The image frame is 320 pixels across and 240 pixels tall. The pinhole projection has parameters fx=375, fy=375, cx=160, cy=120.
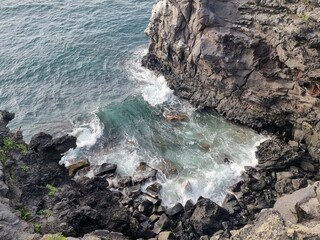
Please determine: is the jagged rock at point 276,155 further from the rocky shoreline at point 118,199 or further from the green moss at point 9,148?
the green moss at point 9,148

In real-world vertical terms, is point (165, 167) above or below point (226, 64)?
below

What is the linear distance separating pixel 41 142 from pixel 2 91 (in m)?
18.1

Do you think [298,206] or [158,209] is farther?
[158,209]

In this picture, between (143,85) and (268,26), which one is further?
(143,85)

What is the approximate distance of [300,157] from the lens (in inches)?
1357

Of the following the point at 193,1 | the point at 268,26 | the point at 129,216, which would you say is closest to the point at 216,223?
the point at 129,216

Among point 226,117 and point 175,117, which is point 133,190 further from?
point 226,117

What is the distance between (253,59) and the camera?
3728 cm

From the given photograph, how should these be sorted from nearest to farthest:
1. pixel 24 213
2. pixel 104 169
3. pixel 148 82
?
pixel 24 213, pixel 104 169, pixel 148 82

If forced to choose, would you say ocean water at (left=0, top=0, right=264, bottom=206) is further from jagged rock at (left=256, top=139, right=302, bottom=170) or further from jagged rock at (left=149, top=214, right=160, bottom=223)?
jagged rock at (left=149, top=214, right=160, bottom=223)

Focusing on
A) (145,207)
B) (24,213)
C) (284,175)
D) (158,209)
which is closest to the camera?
(24,213)

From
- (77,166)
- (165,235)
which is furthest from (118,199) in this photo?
(77,166)

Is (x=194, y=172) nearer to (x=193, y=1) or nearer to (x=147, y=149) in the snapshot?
(x=147, y=149)

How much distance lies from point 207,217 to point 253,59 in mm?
16666
